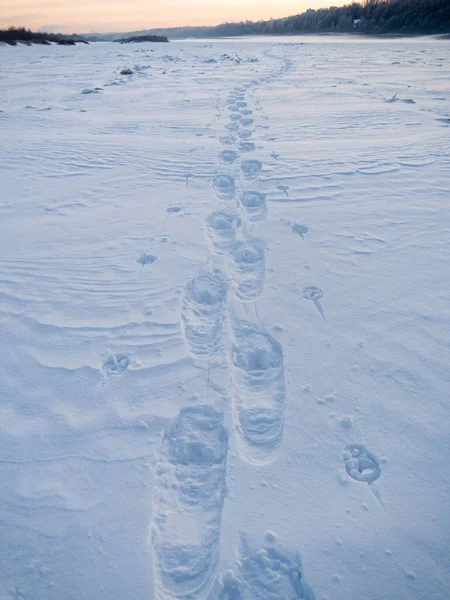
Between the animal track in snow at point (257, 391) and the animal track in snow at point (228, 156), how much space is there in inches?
101

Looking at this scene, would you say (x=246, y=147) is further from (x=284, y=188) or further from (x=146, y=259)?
(x=146, y=259)

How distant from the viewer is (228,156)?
4.07 meters

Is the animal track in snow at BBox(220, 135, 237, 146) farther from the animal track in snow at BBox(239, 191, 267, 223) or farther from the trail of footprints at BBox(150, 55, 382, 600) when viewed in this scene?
the trail of footprints at BBox(150, 55, 382, 600)

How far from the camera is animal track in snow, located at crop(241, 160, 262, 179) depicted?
362cm

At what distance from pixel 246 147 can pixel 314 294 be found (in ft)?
9.27

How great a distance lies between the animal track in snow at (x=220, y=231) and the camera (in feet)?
8.55

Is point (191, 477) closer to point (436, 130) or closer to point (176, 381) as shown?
point (176, 381)

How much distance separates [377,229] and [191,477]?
230 centimetres

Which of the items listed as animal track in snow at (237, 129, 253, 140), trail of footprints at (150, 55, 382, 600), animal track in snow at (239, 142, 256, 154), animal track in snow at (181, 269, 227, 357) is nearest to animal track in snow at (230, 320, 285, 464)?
trail of footprints at (150, 55, 382, 600)

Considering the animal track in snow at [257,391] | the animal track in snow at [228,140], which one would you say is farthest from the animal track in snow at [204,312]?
the animal track in snow at [228,140]

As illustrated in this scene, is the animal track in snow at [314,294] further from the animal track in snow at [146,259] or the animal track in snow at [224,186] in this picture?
the animal track in snow at [224,186]

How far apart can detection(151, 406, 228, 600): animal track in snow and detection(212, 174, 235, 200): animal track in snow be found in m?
2.23

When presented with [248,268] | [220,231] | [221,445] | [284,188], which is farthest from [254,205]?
[221,445]

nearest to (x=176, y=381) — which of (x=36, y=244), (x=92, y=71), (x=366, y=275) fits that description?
(x=366, y=275)
